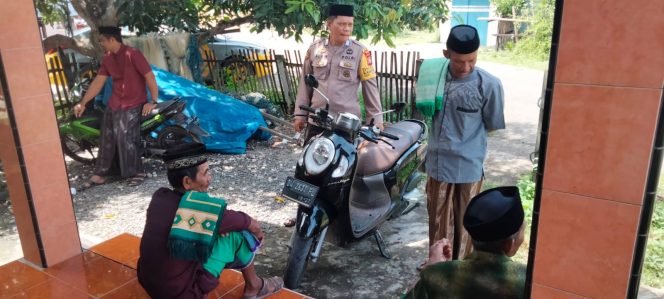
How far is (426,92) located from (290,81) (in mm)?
5500

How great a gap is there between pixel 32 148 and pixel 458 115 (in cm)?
239

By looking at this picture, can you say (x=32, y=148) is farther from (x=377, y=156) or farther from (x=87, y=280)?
(x=377, y=156)

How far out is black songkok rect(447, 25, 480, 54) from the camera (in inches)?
109

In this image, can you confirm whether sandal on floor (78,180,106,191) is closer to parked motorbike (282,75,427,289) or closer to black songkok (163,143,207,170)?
parked motorbike (282,75,427,289)

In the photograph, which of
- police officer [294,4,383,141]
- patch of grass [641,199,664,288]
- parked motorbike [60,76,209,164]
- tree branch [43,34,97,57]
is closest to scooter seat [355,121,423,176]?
police officer [294,4,383,141]

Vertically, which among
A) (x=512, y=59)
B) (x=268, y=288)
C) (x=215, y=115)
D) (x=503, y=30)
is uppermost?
(x=503, y=30)

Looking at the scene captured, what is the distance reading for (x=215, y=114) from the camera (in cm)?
643

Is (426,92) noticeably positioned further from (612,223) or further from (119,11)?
(119,11)

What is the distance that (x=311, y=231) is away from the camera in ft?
10.0

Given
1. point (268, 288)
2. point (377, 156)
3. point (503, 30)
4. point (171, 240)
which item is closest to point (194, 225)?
point (171, 240)

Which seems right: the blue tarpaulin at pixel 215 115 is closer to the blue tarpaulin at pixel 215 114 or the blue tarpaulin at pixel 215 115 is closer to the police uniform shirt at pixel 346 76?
the blue tarpaulin at pixel 215 114

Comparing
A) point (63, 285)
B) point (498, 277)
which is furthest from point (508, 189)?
point (63, 285)

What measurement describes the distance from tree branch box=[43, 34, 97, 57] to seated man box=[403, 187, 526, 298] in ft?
22.0

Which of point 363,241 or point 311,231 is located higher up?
point 311,231
